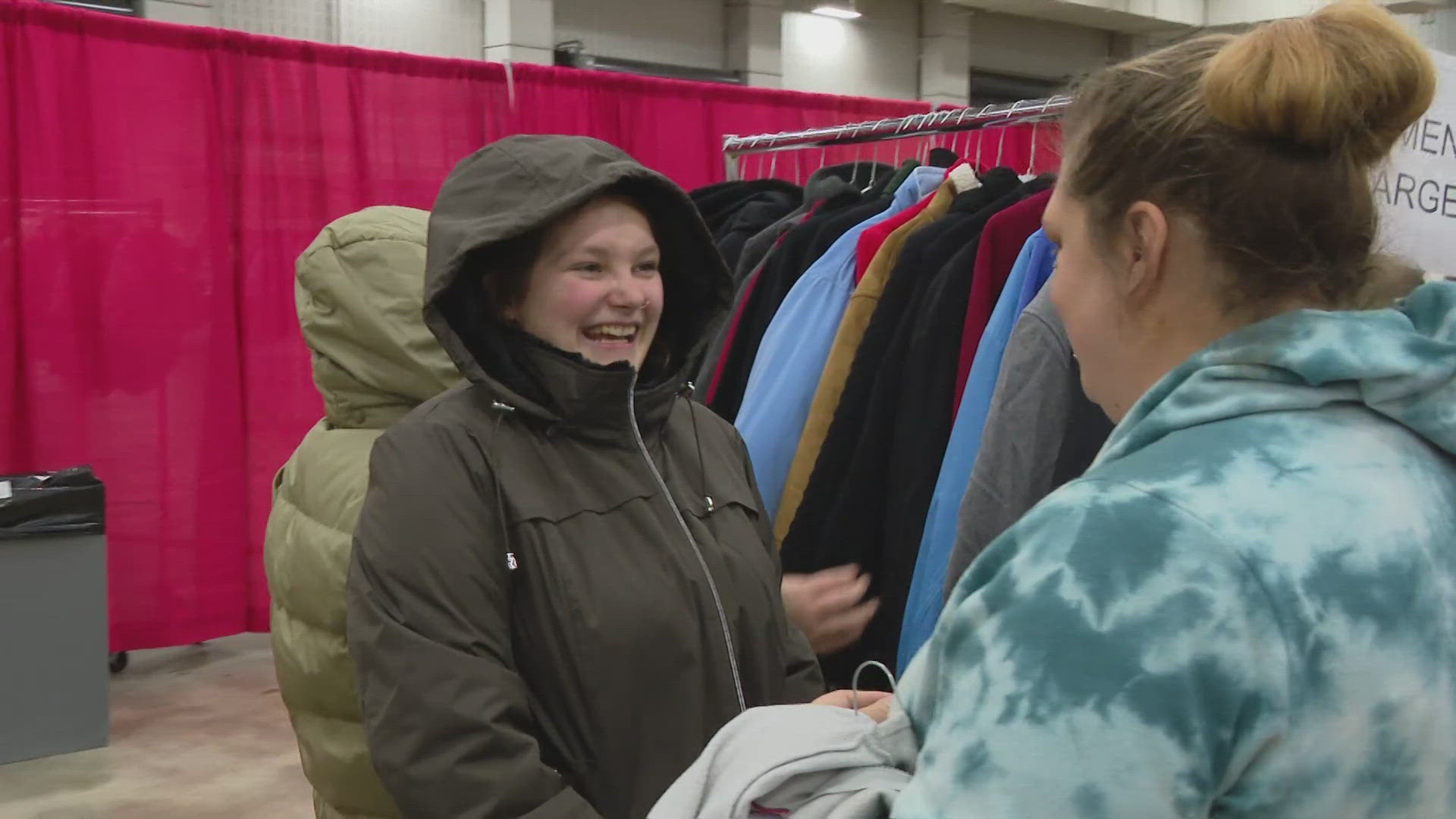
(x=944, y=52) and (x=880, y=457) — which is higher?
(x=944, y=52)

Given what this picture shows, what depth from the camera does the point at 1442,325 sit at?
0.81 metres

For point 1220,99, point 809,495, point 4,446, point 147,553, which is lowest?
point 147,553

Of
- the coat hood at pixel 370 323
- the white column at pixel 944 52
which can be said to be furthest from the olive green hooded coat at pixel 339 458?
the white column at pixel 944 52

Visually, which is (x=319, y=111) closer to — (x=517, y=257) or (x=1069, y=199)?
(x=517, y=257)

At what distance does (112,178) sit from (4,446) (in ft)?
3.16

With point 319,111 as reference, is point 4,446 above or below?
below

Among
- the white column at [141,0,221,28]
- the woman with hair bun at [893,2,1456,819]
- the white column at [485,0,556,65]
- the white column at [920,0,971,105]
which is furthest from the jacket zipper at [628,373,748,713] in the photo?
Answer: the white column at [920,0,971,105]

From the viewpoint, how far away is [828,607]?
72.9 inches

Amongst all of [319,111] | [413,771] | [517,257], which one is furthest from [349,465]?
[319,111]

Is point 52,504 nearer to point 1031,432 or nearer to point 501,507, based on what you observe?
point 501,507

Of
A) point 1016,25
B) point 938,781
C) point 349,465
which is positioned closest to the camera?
point 938,781

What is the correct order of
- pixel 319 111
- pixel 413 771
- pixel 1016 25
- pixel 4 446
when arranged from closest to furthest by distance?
1. pixel 413 771
2. pixel 4 446
3. pixel 319 111
4. pixel 1016 25

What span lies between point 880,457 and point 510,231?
33.0 inches

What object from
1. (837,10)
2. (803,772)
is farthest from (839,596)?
(837,10)
